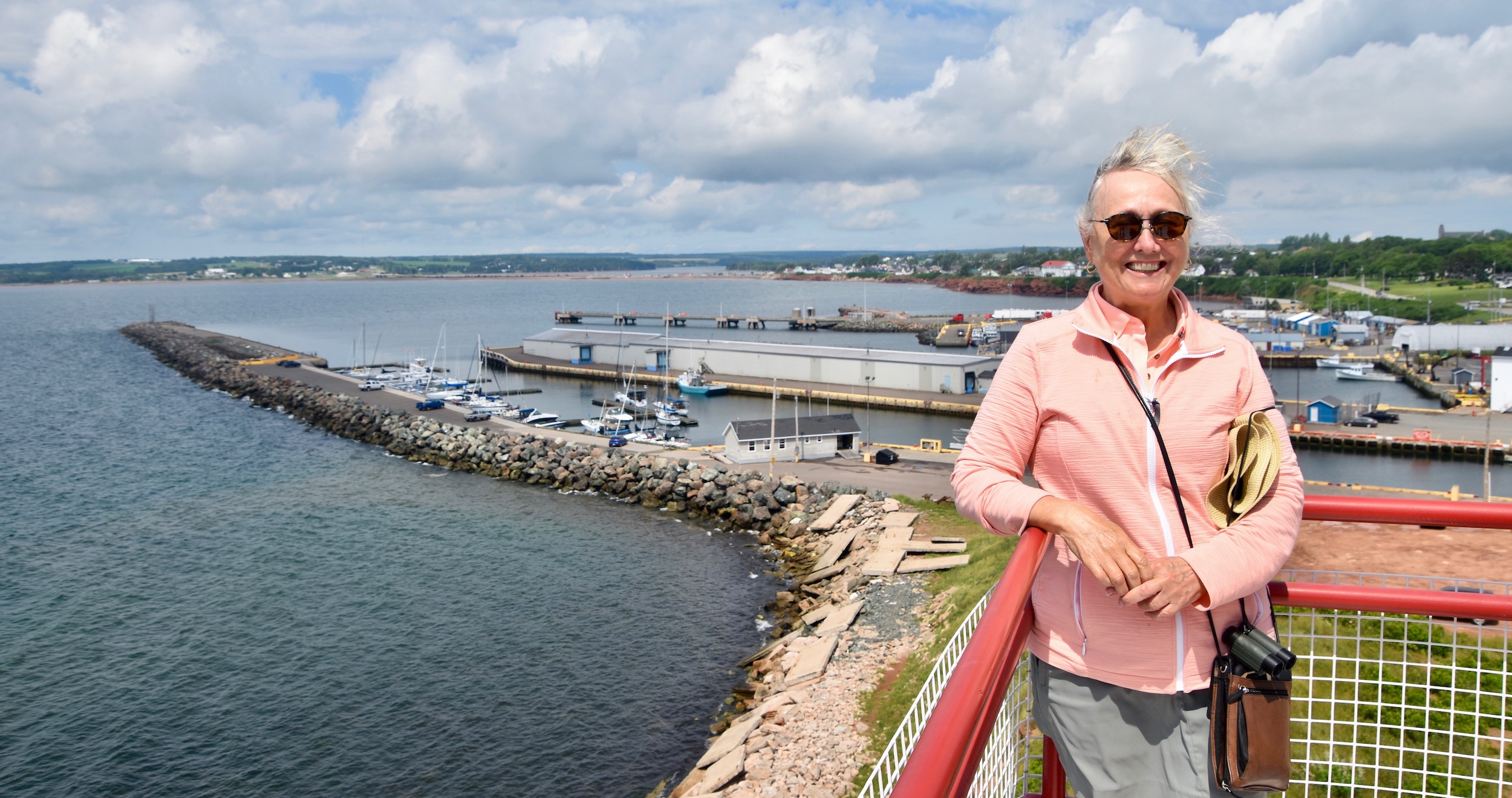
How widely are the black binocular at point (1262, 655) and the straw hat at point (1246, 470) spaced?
217 mm

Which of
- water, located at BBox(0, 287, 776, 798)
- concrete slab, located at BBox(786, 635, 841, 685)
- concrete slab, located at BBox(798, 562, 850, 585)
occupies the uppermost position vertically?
concrete slab, located at BBox(786, 635, 841, 685)

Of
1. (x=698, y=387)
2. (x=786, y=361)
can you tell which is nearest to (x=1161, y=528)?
(x=698, y=387)

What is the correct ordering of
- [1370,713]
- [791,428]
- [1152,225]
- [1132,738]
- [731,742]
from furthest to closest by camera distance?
[791,428] < [731,742] < [1370,713] < [1152,225] < [1132,738]

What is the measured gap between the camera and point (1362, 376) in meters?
58.0

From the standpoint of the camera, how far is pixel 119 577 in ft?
69.8

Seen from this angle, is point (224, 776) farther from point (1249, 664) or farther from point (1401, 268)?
point (1401, 268)

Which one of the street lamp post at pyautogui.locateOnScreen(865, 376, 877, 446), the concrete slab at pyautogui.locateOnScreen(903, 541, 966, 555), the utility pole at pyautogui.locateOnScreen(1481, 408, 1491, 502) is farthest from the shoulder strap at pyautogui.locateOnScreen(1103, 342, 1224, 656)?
the street lamp post at pyautogui.locateOnScreen(865, 376, 877, 446)

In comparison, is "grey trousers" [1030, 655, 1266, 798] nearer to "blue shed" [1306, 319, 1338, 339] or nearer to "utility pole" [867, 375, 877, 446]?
"utility pole" [867, 375, 877, 446]

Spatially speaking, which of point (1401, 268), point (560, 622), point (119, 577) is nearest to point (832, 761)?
point (560, 622)

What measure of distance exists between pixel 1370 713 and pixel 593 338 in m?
64.9

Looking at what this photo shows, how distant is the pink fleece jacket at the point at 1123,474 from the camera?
6.00 ft

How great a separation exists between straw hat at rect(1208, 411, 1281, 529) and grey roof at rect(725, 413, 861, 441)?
2847 cm

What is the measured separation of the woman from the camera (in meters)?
1.83

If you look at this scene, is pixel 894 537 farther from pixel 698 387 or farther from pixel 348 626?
pixel 698 387
